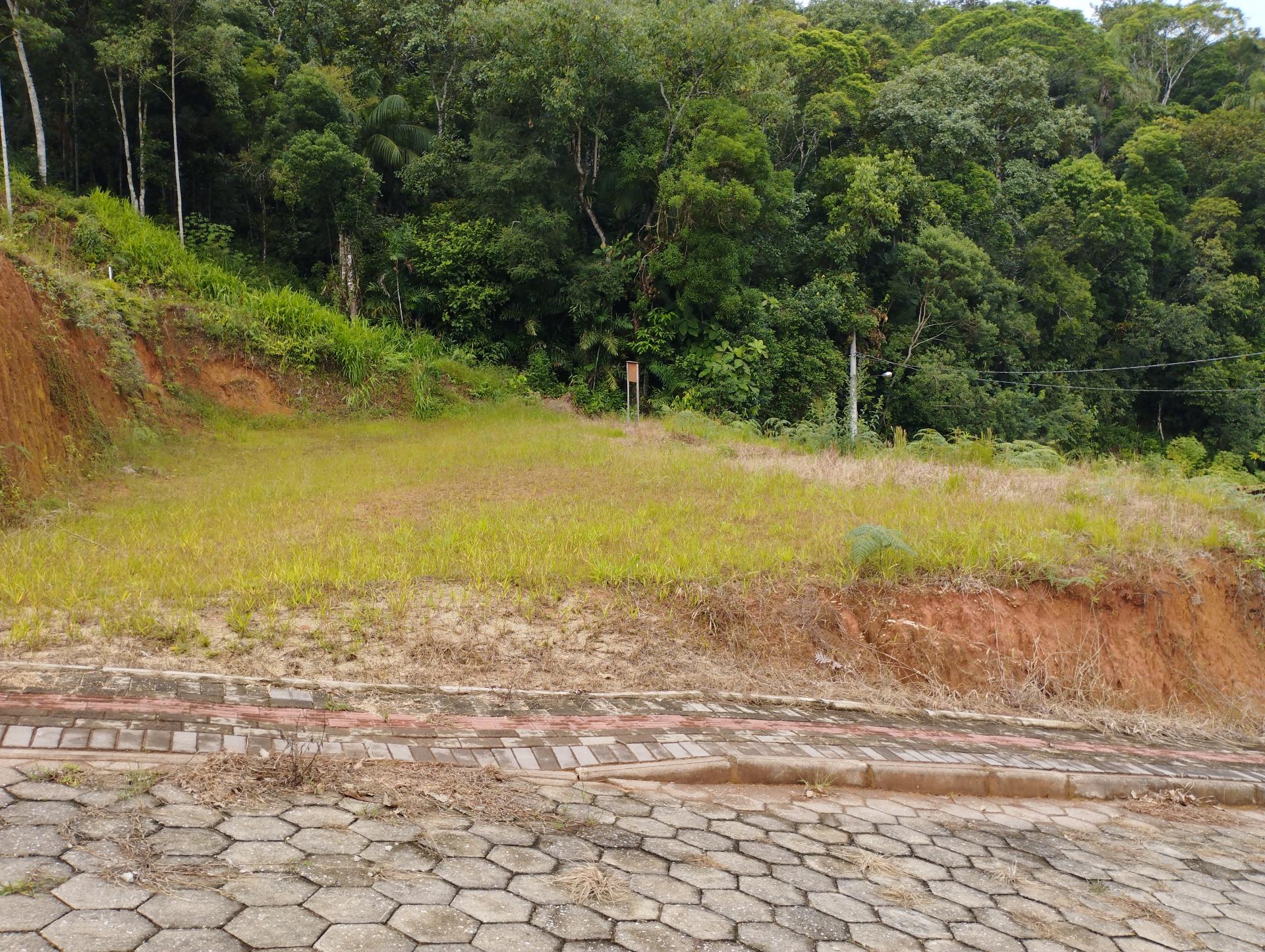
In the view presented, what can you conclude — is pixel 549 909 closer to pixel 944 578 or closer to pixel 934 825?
pixel 934 825

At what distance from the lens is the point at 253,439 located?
15.2 meters

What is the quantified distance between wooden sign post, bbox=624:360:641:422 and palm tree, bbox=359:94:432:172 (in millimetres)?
8490

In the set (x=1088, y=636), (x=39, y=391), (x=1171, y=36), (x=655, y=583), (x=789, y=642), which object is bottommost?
(x=1088, y=636)

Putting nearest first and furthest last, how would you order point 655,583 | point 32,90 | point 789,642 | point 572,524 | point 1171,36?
point 789,642, point 655,583, point 572,524, point 32,90, point 1171,36

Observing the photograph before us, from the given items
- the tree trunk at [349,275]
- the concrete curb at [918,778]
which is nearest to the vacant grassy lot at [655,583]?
the concrete curb at [918,778]

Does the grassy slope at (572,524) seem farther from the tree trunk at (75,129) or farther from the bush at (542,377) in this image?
the tree trunk at (75,129)

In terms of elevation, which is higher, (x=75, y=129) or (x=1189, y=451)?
(x=75, y=129)

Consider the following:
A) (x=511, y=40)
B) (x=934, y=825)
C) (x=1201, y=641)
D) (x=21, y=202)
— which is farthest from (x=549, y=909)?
(x=511, y=40)

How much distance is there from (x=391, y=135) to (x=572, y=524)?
2009cm

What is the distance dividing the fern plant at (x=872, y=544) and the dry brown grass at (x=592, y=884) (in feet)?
14.4

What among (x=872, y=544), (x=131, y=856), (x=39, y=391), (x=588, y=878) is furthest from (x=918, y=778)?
(x=39, y=391)

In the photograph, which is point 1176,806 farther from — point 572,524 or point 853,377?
point 853,377

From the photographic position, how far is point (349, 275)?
2306 cm

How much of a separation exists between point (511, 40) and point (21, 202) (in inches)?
437
